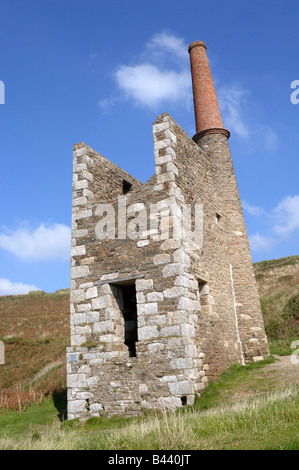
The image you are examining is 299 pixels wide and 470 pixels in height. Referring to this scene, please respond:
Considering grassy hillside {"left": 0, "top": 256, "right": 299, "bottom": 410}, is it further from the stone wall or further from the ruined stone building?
the stone wall

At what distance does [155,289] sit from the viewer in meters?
9.50

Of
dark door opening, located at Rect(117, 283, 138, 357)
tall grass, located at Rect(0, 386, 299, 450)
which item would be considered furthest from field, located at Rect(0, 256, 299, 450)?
dark door opening, located at Rect(117, 283, 138, 357)

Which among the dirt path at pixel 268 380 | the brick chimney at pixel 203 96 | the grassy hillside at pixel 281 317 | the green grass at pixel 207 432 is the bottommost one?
the green grass at pixel 207 432

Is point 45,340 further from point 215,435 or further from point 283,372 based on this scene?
point 215,435

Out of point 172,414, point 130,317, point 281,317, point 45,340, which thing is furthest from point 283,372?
point 45,340

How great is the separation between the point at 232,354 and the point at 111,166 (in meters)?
7.13

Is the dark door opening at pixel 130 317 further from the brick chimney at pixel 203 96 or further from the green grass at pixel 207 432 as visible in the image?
the brick chimney at pixel 203 96

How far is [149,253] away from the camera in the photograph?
9867 millimetres

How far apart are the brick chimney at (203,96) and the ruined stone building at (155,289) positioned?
8.14 ft

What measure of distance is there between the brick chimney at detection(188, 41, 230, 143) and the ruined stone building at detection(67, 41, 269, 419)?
8.14ft

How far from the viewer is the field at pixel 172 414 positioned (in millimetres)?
5469

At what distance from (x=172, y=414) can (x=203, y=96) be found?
12552 mm

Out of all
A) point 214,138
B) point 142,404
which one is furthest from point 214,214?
point 142,404

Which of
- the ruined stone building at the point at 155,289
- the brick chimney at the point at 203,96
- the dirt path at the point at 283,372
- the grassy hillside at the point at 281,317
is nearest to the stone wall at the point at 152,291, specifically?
the ruined stone building at the point at 155,289
